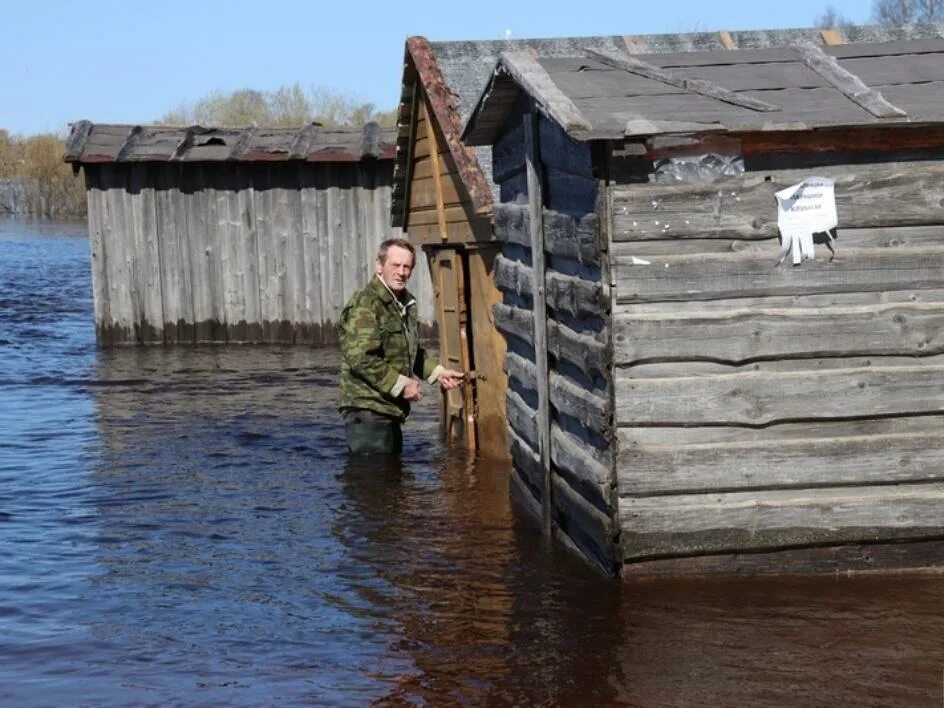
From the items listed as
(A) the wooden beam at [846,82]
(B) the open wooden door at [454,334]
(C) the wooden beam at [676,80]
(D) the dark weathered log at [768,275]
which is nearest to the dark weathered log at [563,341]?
(D) the dark weathered log at [768,275]

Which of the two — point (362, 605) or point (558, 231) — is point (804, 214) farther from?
point (362, 605)

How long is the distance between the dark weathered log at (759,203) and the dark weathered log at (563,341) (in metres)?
0.63

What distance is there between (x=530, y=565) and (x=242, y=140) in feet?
42.6

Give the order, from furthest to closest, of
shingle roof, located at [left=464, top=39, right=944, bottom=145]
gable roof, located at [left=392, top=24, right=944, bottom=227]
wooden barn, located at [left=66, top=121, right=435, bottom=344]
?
wooden barn, located at [left=66, top=121, right=435, bottom=344]
gable roof, located at [left=392, top=24, right=944, bottom=227]
shingle roof, located at [left=464, top=39, right=944, bottom=145]

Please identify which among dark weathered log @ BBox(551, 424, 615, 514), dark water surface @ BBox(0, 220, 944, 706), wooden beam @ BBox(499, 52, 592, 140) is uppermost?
wooden beam @ BBox(499, 52, 592, 140)

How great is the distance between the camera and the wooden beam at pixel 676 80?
7.38 m

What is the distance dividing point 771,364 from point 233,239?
14.1m

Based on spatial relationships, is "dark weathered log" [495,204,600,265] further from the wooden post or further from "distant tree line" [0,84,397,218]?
"distant tree line" [0,84,397,218]

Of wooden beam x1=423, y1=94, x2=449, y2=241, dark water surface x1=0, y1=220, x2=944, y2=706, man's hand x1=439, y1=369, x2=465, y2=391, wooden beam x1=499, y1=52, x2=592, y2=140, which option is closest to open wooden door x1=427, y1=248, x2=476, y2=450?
wooden beam x1=423, y1=94, x2=449, y2=241

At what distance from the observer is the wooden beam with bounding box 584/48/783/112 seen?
7375mm

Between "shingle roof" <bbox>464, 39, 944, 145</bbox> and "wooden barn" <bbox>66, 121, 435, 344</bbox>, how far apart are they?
11929mm

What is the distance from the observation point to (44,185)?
2613 inches

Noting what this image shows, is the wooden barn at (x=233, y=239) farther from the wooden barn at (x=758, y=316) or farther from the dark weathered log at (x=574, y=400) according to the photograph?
the wooden barn at (x=758, y=316)

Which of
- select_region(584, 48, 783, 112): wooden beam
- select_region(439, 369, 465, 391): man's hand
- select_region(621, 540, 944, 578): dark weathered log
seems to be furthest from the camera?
select_region(439, 369, 465, 391): man's hand
